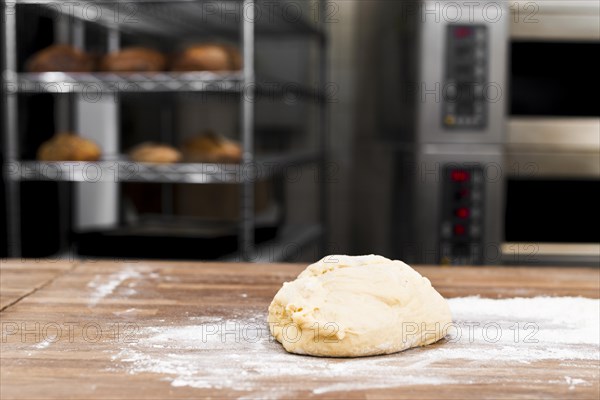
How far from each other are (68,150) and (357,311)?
174 cm

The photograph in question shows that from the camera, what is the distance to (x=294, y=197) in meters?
3.36

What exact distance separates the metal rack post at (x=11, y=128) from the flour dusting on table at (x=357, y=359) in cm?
151

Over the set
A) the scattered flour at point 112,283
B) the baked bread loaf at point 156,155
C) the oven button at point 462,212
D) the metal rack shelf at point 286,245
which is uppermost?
the baked bread loaf at point 156,155

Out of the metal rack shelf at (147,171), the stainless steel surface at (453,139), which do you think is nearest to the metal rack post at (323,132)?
the metal rack shelf at (147,171)

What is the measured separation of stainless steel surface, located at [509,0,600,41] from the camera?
2146mm

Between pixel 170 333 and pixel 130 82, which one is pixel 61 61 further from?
pixel 170 333

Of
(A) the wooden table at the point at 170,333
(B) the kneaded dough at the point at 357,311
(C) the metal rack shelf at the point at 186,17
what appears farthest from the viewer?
(C) the metal rack shelf at the point at 186,17

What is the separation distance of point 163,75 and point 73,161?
0.44m

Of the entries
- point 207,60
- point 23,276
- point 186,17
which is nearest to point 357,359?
point 23,276

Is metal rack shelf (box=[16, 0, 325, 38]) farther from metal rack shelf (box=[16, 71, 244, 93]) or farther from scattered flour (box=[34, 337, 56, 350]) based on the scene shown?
scattered flour (box=[34, 337, 56, 350])

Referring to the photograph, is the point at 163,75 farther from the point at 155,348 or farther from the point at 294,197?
the point at 155,348

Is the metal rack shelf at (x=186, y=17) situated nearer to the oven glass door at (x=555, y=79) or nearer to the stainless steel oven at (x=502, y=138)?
the stainless steel oven at (x=502, y=138)

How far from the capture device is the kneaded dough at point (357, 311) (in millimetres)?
925

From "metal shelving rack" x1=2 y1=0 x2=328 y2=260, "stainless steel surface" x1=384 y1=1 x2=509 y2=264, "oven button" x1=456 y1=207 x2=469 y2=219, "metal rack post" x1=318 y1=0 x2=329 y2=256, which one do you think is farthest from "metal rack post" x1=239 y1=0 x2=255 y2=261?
"metal rack post" x1=318 y1=0 x2=329 y2=256
